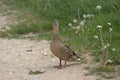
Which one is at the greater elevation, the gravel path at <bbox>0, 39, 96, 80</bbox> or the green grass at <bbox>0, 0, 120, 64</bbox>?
the green grass at <bbox>0, 0, 120, 64</bbox>

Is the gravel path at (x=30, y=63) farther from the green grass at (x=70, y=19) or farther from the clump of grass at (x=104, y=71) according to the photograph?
the green grass at (x=70, y=19)

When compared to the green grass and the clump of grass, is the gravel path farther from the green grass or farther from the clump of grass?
the green grass

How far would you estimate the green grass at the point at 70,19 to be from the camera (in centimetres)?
771

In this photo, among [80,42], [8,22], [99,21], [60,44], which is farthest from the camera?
[8,22]

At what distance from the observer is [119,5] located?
882 centimetres

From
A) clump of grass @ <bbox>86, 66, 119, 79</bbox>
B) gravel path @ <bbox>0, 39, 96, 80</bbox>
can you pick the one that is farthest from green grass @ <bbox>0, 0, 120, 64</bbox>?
gravel path @ <bbox>0, 39, 96, 80</bbox>

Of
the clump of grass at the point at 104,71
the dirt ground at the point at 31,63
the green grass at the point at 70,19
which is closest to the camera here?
the clump of grass at the point at 104,71

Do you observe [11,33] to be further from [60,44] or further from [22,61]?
[60,44]

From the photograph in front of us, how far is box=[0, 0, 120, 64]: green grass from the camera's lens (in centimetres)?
771

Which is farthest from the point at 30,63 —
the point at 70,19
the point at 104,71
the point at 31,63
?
the point at 70,19

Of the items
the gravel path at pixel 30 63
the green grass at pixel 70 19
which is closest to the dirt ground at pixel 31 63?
the gravel path at pixel 30 63

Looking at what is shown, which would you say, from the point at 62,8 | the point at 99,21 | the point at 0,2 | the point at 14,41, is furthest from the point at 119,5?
the point at 0,2

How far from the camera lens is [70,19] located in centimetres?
912

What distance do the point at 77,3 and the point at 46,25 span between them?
0.72 meters
